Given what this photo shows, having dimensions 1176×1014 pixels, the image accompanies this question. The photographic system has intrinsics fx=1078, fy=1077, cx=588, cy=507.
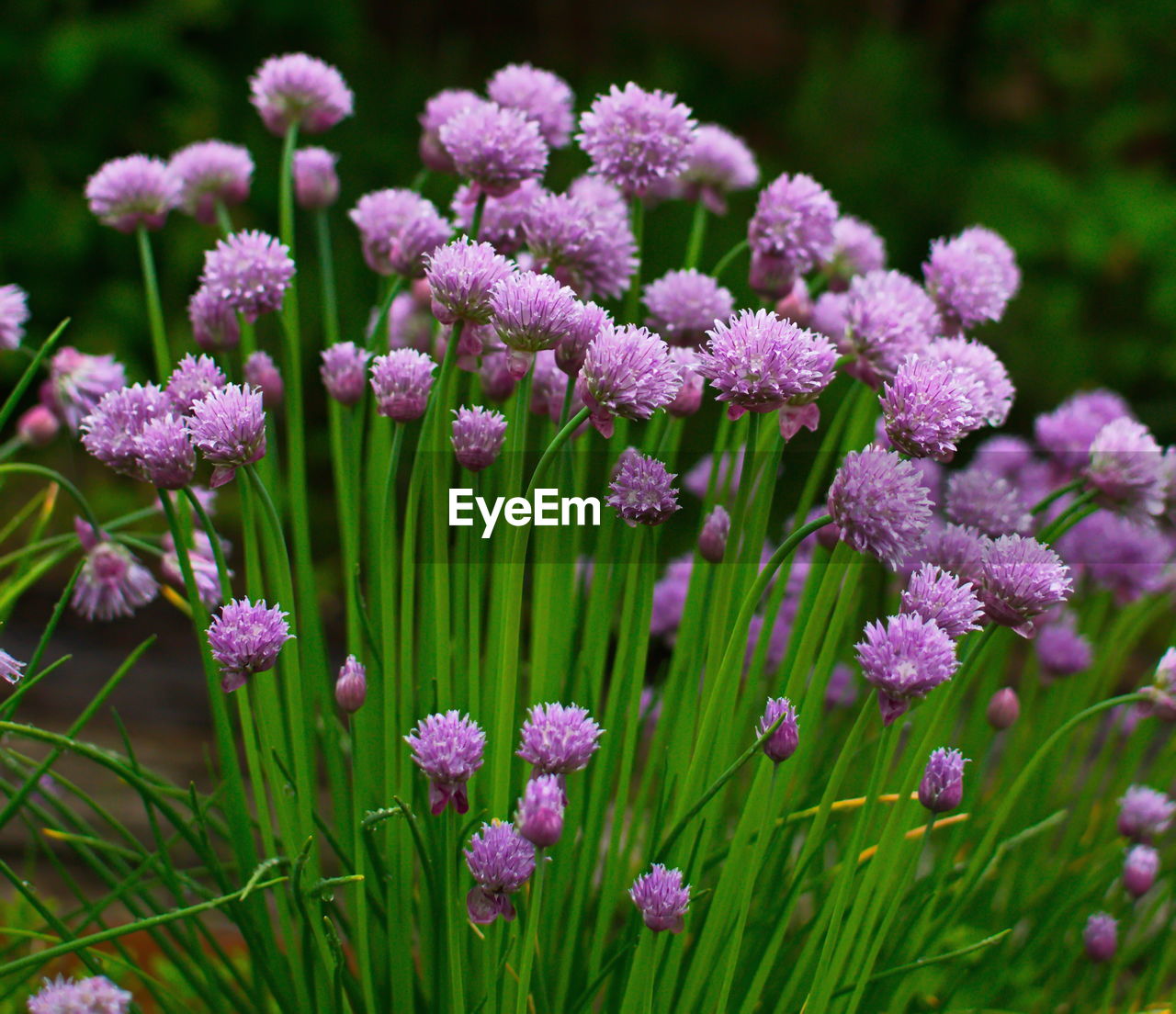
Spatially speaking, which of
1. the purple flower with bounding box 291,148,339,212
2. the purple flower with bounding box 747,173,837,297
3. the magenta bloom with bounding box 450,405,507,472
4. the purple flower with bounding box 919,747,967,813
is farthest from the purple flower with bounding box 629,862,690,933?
the purple flower with bounding box 291,148,339,212

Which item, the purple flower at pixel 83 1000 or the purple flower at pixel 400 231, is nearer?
the purple flower at pixel 83 1000

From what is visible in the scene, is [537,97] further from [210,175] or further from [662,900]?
[662,900]

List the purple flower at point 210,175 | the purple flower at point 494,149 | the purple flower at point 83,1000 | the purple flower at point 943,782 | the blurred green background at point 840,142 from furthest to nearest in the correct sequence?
the blurred green background at point 840,142
the purple flower at point 210,175
the purple flower at point 494,149
the purple flower at point 943,782
the purple flower at point 83,1000

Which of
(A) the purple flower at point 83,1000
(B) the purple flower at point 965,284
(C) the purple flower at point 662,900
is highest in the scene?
(B) the purple flower at point 965,284

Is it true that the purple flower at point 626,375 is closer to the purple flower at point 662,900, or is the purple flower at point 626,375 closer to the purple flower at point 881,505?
the purple flower at point 881,505

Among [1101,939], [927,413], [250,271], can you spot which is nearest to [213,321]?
[250,271]

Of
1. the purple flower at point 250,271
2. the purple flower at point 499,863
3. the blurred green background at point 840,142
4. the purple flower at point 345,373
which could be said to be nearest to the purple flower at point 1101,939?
the purple flower at point 499,863

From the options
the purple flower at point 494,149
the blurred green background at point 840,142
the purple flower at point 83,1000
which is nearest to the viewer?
the purple flower at point 83,1000
